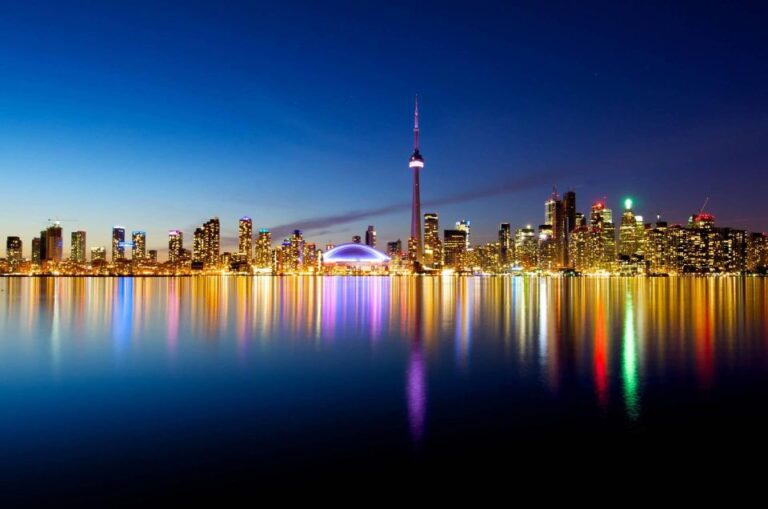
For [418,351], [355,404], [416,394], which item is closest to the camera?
[355,404]

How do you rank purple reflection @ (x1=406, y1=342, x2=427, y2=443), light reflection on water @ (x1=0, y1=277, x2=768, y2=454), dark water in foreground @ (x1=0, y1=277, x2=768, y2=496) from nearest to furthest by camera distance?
dark water in foreground @ (x1=0, y1=277, x2=768, y2=496) < purple reflection @ (x1=406, y1=342, x2=427, y2=443) < light reflection on water @ (x1=0, y1=277, x2=768, y2=454)

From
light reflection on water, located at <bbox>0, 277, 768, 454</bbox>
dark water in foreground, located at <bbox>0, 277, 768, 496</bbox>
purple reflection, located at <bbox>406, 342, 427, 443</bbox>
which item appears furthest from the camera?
light reflection on water, located at <bbox>0, 277, 768, 454</bbox>

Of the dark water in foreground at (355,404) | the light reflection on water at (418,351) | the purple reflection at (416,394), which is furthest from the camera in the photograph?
the light reflection on water at (418,351)

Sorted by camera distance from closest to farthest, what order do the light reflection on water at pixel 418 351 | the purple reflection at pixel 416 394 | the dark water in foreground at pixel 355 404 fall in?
the dark water in foreground at pixel 355 404, the purple reflection at pixel 416 394, the light reflection on water at pixel 418 351

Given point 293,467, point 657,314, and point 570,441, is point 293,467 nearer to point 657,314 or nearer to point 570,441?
point 570,441

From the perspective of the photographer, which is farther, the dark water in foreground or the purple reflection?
the purple reflection

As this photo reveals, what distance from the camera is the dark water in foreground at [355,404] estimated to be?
9656mm

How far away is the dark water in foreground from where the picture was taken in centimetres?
966

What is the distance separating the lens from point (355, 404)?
Answer: 13.9 metres

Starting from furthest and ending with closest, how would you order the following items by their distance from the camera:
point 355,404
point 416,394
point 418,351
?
1. point 418,351
2. point 416,394
3. point 355,404

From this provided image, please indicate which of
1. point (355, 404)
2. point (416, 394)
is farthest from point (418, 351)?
point (355, 404)

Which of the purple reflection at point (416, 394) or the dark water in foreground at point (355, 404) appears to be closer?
the dark water in foreground at point (355, 404)

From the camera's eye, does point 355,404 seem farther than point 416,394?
No

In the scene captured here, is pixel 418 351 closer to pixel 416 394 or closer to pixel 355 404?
pixel 416 394
